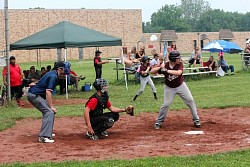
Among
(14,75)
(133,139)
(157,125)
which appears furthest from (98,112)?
(14,75)

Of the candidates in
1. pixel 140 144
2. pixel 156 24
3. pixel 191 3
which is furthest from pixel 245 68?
pixel 191 3

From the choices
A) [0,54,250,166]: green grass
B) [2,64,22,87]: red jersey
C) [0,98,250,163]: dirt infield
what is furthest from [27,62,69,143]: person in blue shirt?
[2,64,22,87]: red jersey

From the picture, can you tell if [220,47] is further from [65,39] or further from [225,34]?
[225,34]

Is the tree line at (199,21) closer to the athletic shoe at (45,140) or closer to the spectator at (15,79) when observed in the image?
the spectator at (15,79)

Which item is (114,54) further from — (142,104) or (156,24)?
(156,24)

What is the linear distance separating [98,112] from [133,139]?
3.14 feet

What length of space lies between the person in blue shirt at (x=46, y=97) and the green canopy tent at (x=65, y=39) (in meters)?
9.73

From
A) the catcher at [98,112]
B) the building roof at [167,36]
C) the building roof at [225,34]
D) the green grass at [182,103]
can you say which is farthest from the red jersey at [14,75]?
the building roof at [225,34]

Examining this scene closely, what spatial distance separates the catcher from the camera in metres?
10.6

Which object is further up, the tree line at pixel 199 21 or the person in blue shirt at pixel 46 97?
the tree line at pixel 199 21

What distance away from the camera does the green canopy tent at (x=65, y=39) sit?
814 inches

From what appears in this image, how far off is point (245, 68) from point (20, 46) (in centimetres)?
1361

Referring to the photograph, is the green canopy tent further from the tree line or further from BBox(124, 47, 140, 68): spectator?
the tree line

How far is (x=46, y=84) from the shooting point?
10594 mm
